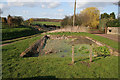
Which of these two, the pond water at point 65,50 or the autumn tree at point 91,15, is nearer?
the pond water at point 65,50

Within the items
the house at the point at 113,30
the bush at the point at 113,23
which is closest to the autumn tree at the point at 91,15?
the bush at the point at 113,23

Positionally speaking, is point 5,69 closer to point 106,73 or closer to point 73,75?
point 73,75

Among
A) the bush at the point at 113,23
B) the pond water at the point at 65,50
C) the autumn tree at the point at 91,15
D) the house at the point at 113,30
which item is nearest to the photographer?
the pond water at the point at 65,50

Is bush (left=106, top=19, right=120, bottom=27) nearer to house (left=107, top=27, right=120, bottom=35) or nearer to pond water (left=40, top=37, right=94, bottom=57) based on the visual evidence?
house (left=107, top=27, right=120, bottom=35)

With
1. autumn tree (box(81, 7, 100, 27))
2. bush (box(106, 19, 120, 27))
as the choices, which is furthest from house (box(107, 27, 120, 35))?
autumn tree (box(81, 7, 100, 27))

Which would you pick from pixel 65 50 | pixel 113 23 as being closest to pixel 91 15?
pixel 113 23

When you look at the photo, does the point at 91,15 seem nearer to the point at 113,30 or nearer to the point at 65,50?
the point at 113,30

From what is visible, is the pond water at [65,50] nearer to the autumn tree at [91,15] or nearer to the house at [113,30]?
the house at [113,30]

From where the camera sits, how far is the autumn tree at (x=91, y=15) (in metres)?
33.5

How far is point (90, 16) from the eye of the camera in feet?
113

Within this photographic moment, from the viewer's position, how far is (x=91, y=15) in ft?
115

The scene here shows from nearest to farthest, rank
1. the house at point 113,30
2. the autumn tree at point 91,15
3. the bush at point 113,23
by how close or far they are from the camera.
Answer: the house at point 113,30, the bush at point 113,23, the autumn tree at point 91,15

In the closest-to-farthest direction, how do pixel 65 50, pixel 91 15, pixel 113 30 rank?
pixel 65 50, pixel 113 30, pixel 91 15

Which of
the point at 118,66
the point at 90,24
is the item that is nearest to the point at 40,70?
the point at 118,66
